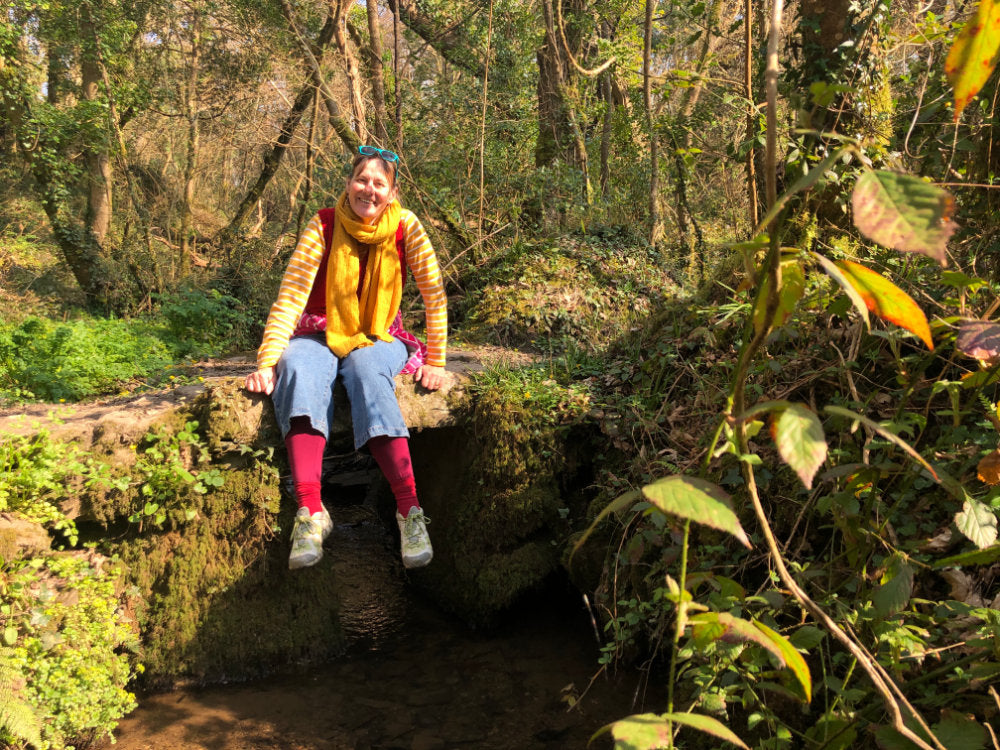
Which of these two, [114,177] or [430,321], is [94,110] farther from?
[430,321]

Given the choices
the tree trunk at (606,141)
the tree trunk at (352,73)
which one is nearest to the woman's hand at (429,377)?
the tree trunk at (352,73)

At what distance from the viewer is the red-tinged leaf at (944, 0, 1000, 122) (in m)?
1.08

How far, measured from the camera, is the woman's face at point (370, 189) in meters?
3.59

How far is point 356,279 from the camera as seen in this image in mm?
3779

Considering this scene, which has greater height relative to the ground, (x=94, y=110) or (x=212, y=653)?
(x=94, y=110)

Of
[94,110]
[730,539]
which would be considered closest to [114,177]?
[94,110]

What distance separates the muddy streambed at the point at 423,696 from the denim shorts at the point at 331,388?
1.17 meters

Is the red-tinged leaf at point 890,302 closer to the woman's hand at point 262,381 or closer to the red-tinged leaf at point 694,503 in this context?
the red-tinged leaf at point 694,503

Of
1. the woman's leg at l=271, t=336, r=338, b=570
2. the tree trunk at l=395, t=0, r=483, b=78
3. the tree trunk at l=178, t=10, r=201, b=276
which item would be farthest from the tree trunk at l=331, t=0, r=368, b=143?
the tree trunk at l=178, t=10, r=201, b=276

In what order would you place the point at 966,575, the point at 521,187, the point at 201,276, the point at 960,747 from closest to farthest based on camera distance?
1. the point at 960,747
2. the point at 966,575
3. the point at 521,187
4. the point at 201,276

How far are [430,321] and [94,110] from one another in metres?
8.21

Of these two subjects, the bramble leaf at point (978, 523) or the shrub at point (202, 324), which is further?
the shrub at point (202, 324)

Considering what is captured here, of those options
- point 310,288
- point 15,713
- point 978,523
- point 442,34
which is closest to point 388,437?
point 310,288

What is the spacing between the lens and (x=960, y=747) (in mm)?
1715
